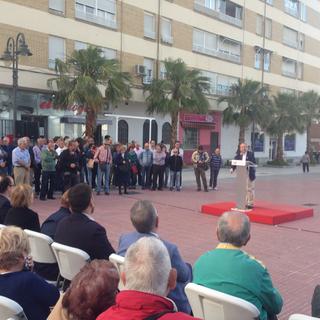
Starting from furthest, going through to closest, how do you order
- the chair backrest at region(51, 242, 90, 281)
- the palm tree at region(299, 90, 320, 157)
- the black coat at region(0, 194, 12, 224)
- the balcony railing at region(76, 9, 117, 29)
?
the palm tree at region(299, 90, 320, 157), the balcony railing at region(76, 9, 117, 29), the black coat at region(0, 194, 12, 224), the chair backrest at region(51, 242, 90, 281)

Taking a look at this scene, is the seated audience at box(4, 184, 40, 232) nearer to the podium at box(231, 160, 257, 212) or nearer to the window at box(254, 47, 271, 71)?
the podium at box(231, 160, 257, 212)

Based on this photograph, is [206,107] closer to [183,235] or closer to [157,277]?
[183,235]

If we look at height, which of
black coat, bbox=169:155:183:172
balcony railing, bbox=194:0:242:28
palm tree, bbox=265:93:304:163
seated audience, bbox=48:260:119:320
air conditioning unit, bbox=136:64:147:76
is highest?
balcony railing, bbox=194:0:242:28

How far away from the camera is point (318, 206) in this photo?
15961 millimetres

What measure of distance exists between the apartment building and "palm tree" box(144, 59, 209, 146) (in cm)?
168

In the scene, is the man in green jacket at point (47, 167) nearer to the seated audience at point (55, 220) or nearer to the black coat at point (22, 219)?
the black coat at point (22, 219)

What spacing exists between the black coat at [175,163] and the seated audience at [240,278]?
15.1 metres

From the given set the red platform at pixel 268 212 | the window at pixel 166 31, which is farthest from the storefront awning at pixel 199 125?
the red platform at pixel 268 212

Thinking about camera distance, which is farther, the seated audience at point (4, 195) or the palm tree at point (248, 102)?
the palm tree at point (248, 102)

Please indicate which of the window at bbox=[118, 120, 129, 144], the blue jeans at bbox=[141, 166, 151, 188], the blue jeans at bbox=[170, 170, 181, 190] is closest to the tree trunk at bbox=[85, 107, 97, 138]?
the blue jeans at bbox=[141, 166, 151, 188]

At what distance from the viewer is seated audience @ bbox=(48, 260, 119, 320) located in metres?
2.48

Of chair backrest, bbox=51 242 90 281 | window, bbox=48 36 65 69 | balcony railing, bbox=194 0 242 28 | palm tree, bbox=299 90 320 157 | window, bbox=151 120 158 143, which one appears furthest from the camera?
palm tree, bbox=299 90 320 157

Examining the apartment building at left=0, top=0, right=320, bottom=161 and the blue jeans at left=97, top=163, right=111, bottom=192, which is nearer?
the blue jeans at left=97, top=163, right=111, bottom=192

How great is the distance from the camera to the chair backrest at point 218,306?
10.2 ft
